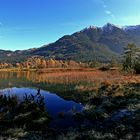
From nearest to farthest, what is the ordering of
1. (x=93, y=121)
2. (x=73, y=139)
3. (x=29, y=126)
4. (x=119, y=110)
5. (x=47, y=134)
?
(x=73, y=139), (x=47, y=134), (x=29, y=126), (x=93, y=121), (x=119, y=110)

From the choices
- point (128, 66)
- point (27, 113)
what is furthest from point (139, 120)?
point (128, 66)

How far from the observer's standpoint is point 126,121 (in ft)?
64.5

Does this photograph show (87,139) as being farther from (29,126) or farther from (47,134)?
(29,126)

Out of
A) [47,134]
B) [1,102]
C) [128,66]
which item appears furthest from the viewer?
[128,66]

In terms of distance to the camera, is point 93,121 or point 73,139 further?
point 93,121

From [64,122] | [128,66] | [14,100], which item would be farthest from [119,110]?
[128,66]

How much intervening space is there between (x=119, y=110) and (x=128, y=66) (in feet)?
175

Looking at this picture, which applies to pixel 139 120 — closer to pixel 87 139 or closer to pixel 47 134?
pixel 87 139

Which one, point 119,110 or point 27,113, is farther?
point 119,110

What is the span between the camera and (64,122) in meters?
21.0

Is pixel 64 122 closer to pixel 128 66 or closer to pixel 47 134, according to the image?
pixel 47 134

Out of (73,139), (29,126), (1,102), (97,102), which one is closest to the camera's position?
(73,139)

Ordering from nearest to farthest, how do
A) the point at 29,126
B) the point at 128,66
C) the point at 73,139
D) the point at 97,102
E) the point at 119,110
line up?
the point at 73,139 < the point at 29,126 < the point at 119,110 < the point at 97,102 < the point at 128,66

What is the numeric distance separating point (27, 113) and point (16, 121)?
1.51 m
